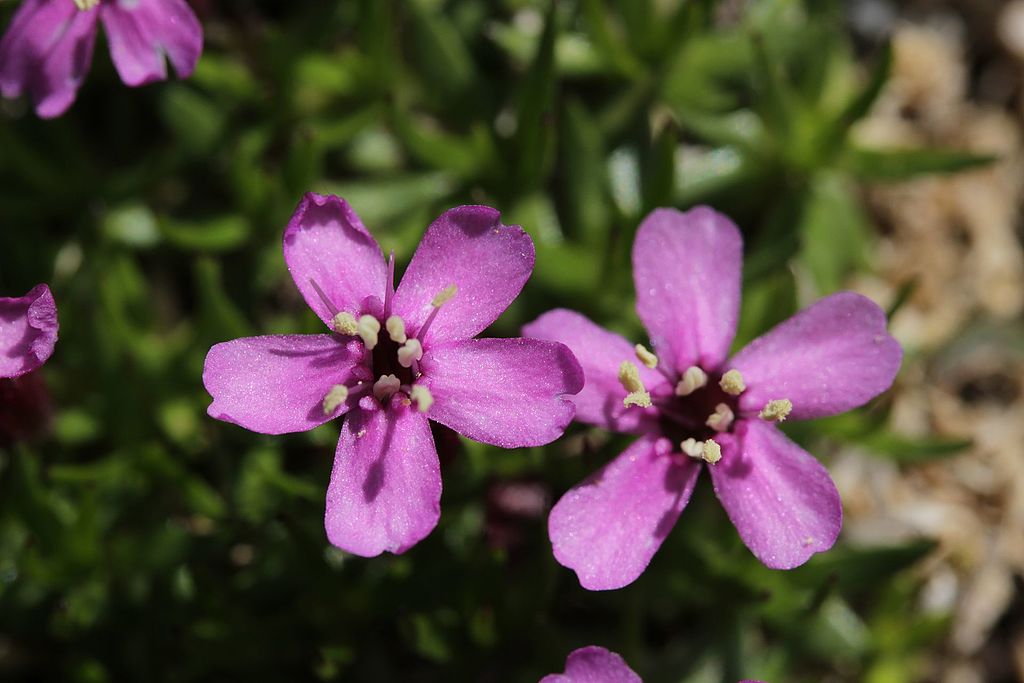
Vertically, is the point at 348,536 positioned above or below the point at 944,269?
Answer: above

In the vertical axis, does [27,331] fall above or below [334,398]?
above

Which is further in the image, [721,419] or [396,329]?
[721,419]

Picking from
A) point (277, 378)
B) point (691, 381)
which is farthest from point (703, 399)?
point (277, 378)

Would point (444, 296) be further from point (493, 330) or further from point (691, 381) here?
point (493, 330)

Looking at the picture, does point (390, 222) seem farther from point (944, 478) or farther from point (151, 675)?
point (944, 478)

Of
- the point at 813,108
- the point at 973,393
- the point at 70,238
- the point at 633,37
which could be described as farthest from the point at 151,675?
the point at 973,393

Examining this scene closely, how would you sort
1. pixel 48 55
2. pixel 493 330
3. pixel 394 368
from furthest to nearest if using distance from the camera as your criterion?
pixel 493 330, pixel 48 55, pixel 394 368

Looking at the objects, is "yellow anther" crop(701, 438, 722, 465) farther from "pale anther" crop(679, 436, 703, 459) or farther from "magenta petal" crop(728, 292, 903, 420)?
"magenta petal" crop(728, 292, 903, 420)
